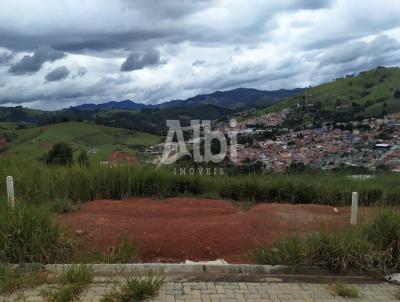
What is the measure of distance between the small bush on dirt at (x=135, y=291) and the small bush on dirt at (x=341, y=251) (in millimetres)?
1667

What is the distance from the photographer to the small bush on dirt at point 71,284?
14.4ft

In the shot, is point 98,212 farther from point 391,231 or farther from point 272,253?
point 391,231

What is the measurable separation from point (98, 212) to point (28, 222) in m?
2.53

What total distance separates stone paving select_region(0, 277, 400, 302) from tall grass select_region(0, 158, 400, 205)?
15.5ft

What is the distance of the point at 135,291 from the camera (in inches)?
176

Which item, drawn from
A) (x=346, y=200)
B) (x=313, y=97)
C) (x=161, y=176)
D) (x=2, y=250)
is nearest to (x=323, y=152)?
(x=346, y=200)

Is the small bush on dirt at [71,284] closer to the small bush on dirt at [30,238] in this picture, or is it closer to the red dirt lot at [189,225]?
the small bush on dirt at [30,238]

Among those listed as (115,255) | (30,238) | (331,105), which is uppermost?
(331,105)

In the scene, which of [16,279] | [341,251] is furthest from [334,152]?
[16,279]

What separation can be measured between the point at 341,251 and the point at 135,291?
8.82 ft

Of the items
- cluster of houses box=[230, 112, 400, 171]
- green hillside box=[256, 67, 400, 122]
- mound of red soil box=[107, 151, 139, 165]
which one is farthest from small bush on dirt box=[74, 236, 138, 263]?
green hillside box=[256, 67, 400, 122]

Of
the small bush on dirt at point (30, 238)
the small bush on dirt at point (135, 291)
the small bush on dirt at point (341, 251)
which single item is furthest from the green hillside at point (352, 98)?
the small bush on dirt at point (135, 291)

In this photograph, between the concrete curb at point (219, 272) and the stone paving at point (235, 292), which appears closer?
the stone paving at point (235, 292)

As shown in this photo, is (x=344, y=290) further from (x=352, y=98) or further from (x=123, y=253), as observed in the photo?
(x=352, y=98)
